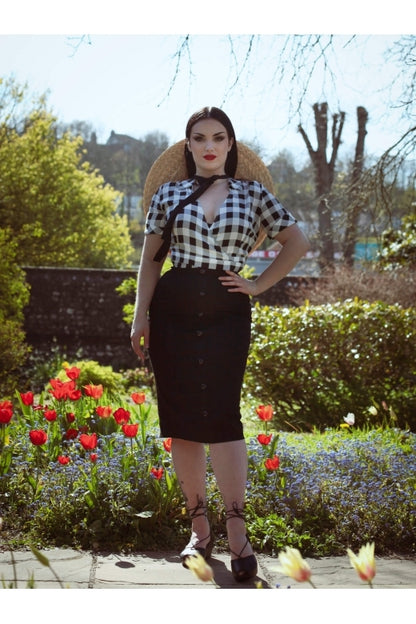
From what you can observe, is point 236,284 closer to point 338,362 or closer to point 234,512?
Answer: point 234,512

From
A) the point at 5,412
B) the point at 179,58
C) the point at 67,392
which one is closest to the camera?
the point at 5,412

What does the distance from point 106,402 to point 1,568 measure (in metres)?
1.81

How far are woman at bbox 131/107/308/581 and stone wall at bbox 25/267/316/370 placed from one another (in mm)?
7019

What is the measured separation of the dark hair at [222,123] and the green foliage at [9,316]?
12.3 ft

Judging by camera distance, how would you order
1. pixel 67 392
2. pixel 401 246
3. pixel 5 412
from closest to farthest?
pixel 5 412 → pixel 67 392 → pixel 401 246

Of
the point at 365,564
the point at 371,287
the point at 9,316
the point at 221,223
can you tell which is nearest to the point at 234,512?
the point at 221,223

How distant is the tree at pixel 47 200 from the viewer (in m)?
12.0

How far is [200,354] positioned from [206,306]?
0.53 ft

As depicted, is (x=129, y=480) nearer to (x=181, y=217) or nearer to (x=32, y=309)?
(x=181, y=217)

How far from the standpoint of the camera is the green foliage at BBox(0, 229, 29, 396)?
251 inches

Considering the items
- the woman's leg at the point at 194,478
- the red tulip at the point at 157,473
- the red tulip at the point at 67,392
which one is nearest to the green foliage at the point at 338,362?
the red tulip at the point at 67,392

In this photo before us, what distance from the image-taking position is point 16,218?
11898 millimetres

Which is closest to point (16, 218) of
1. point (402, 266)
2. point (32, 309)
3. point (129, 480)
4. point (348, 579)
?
point (32, 309)

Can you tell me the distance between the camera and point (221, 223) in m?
2.65
